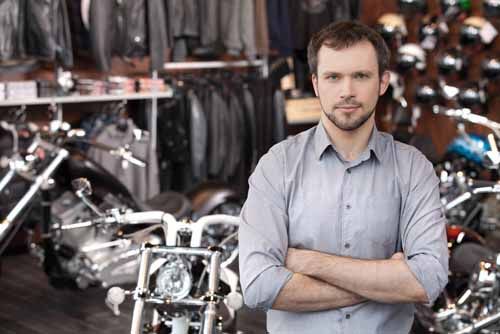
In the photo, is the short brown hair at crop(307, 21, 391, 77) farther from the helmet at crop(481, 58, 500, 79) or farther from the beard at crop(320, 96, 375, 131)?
the helmet at crop(481, 58, 500, 79)

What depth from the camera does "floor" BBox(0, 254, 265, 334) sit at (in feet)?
16.0

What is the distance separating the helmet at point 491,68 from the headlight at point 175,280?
471 centimetres

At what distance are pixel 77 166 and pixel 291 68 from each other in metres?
3.48

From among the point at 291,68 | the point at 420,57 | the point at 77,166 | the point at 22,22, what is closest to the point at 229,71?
the point at 291,68

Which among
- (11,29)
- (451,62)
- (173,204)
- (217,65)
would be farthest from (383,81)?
(217,65)

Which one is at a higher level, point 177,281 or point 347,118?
point 347,118

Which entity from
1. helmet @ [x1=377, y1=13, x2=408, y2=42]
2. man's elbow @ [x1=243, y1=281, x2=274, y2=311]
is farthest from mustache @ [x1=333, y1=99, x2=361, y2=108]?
helmet @ [x1=377, y1=13, x2=408, y2=42]

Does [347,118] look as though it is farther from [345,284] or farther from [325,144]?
[345,284]

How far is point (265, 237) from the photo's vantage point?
230cm

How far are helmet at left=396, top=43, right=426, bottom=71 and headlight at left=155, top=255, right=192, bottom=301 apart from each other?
4.97 m

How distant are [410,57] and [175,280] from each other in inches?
198

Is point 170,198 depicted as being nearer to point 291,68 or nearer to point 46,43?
point 46,43

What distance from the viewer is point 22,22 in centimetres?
614

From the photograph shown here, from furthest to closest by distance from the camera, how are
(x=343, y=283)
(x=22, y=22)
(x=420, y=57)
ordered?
1. (x=420, y=57)
2. (x=22, y=22)
3. (x=343, y=283)
